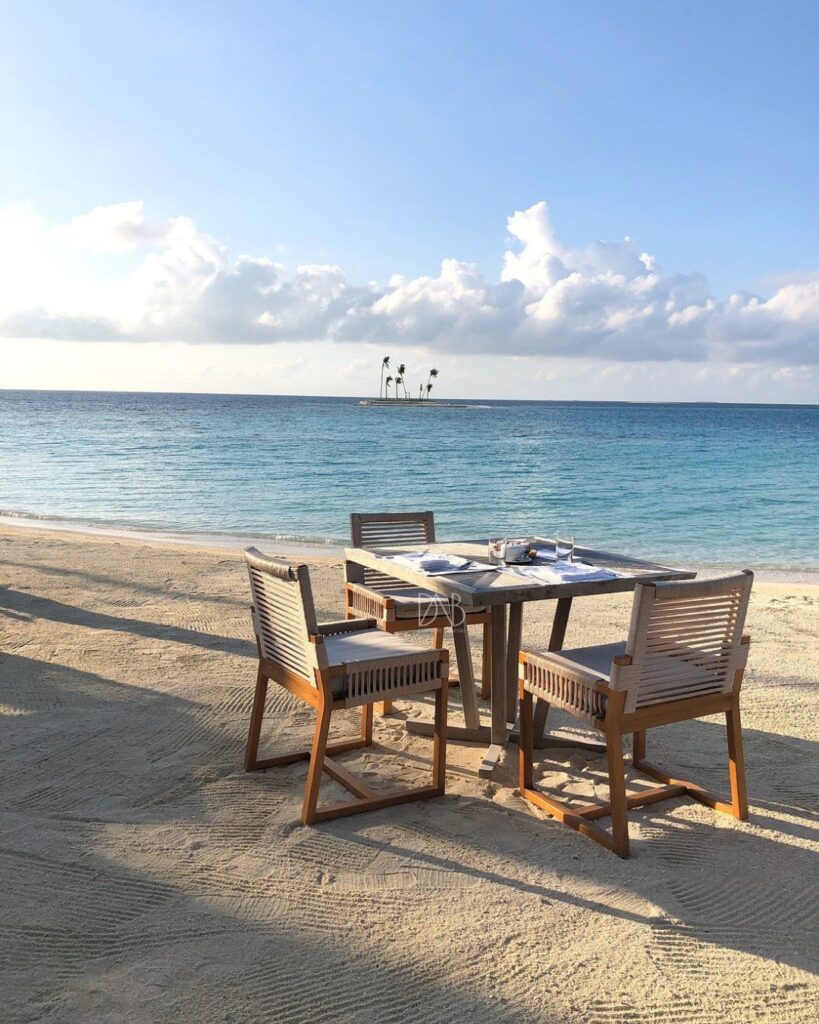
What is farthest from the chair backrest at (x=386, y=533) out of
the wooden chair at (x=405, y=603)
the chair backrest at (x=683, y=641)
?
the chair backrest at (x=683, y=641)

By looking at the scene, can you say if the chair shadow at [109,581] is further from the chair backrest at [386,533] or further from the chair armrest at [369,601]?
the chair armrest at [369,601]

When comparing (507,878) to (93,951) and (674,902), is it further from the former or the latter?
(93,951)

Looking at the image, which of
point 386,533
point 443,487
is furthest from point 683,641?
point 443,487

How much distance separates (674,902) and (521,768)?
0.93m

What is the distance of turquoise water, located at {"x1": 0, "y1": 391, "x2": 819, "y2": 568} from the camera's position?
16039mm

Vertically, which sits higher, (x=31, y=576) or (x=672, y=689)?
(x=672, y=689)

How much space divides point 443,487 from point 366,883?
21.7m

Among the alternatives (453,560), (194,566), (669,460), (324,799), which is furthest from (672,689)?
(669,460)

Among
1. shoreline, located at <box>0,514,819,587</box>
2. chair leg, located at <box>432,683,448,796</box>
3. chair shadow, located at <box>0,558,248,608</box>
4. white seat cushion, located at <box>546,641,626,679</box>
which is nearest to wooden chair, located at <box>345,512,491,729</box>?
chair leg, located at <box>432,683,448,796</box>

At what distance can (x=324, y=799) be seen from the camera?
355 cm

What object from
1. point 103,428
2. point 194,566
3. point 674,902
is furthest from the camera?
point 103,428

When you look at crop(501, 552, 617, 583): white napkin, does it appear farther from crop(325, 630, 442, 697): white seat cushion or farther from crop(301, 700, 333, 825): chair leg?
crop(301, 700, 333, 825): chair leg

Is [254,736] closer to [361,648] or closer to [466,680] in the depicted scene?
[361,648]

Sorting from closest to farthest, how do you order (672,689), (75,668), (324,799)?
1. (672,689)
2. (324,799)
3. (75,668)
